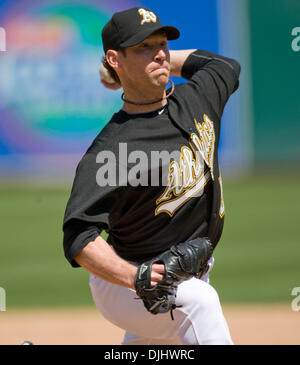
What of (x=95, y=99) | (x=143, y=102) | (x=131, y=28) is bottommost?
(x=143, y=102)

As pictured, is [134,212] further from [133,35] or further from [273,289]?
[273,289]

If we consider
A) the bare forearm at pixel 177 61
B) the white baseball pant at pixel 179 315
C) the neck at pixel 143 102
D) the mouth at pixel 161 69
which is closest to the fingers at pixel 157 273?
the white baseball pant at pixel 179 315

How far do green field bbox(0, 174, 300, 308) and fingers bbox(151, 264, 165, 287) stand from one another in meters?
4.09

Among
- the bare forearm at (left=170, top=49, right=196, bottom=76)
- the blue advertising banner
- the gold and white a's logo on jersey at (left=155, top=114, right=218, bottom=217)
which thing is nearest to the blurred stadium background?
the blue advertising banner

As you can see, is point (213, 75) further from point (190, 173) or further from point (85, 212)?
point (85, 212)

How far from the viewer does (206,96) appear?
3352 mm

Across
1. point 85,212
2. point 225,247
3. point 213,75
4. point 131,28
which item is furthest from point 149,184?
point 225,247

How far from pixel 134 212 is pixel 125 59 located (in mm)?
716

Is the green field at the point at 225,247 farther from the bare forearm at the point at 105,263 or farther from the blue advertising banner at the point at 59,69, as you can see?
the bare forearm at the point at 105,263

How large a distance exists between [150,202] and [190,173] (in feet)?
0.78

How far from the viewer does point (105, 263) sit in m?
2.76

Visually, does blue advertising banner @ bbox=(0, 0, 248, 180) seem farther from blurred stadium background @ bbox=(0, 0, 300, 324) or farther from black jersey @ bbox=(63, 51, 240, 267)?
black jersey @ bbox=(63, 51, 240, 267)
